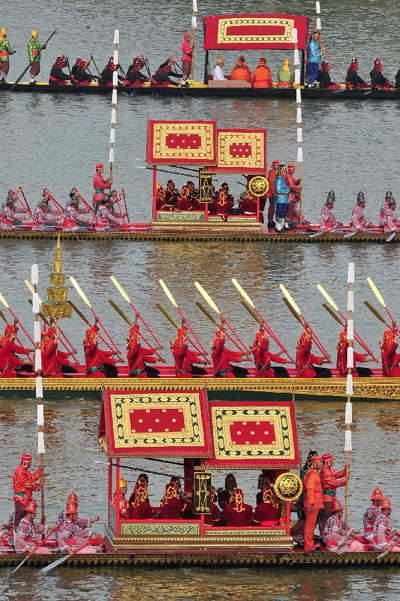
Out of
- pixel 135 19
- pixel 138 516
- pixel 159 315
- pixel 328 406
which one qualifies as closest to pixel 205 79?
pixel 135 19

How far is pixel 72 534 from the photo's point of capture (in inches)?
1716

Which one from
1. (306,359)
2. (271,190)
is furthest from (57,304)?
(271,190)

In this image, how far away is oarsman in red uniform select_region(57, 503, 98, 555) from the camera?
4350 centimetres

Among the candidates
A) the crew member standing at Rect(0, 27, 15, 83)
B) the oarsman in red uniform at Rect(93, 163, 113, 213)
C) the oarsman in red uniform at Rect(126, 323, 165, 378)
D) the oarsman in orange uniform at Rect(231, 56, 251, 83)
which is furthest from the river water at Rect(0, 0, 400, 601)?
the crew member standing at Rect(0, 27, 15, 83)

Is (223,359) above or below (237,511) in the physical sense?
above

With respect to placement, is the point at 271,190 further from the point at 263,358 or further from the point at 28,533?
the point at 28,533

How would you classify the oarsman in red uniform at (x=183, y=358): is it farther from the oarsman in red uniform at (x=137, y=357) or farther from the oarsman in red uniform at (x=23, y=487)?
the oarsman in red uniform at (x=23, y=487)

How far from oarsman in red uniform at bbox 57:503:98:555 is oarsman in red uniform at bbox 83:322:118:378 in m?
11.1

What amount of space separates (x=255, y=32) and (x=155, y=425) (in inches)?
1880

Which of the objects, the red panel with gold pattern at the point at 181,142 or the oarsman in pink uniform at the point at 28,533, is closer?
the oarsman in pink uniform at the point at 28,533

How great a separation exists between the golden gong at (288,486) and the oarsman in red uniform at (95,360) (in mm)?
11834

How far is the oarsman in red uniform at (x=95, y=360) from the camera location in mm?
54312

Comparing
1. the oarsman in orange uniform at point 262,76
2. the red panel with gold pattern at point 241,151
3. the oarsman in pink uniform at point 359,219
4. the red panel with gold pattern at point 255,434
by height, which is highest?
the oarsman in orange uniform at point 262,76

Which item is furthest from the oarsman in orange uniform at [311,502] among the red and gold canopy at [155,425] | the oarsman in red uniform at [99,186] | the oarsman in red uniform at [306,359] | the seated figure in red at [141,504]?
the oarsman in red uniform at [99,186]
